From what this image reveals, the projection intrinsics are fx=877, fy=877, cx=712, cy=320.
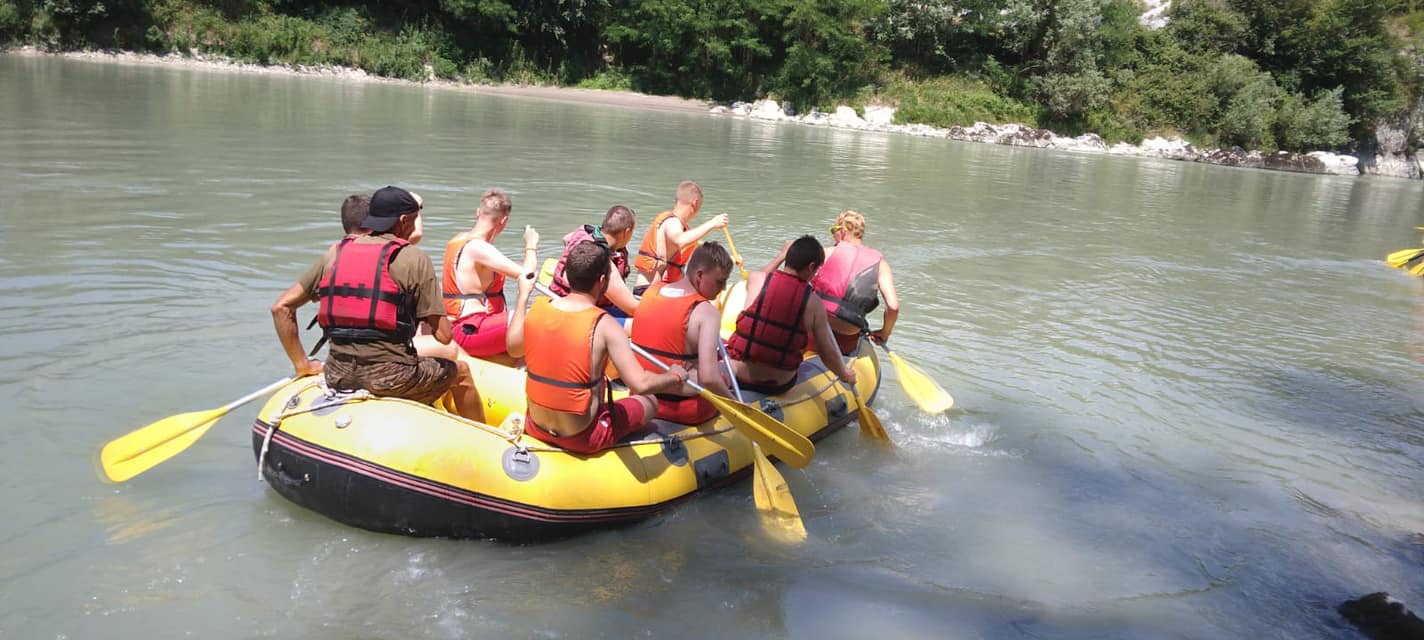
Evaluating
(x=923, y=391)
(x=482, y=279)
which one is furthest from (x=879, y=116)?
(x=482, y=279)

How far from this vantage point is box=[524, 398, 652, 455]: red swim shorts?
158 inches

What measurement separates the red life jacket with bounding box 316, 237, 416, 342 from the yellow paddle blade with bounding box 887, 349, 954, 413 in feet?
11.3

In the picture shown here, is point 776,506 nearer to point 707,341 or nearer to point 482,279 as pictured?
point 707,341

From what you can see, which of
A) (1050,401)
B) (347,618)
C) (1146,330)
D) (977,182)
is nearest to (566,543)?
(347,618)

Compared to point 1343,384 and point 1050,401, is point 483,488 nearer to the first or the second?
point 1050,401

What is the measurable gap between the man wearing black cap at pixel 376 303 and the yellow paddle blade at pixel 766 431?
1.35 m

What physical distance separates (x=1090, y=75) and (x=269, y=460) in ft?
109

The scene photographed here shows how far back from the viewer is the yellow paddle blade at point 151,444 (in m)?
3.86

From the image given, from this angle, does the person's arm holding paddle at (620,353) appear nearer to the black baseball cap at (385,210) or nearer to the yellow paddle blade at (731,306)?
the black baseball cap at (385,210)

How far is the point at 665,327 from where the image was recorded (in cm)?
438

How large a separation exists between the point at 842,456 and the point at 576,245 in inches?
94.8

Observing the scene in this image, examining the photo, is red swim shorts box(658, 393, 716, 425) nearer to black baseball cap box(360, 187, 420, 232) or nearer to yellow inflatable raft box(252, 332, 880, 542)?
yellow inflatable raft box(252, 332, 880, 542)

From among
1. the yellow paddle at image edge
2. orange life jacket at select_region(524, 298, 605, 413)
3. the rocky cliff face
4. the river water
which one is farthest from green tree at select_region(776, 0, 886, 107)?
the yellow paddle at image edge

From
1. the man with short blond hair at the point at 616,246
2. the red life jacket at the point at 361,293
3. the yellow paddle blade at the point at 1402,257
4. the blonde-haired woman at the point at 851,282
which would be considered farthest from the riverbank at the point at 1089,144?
the red life jacket at the point at 361,293
